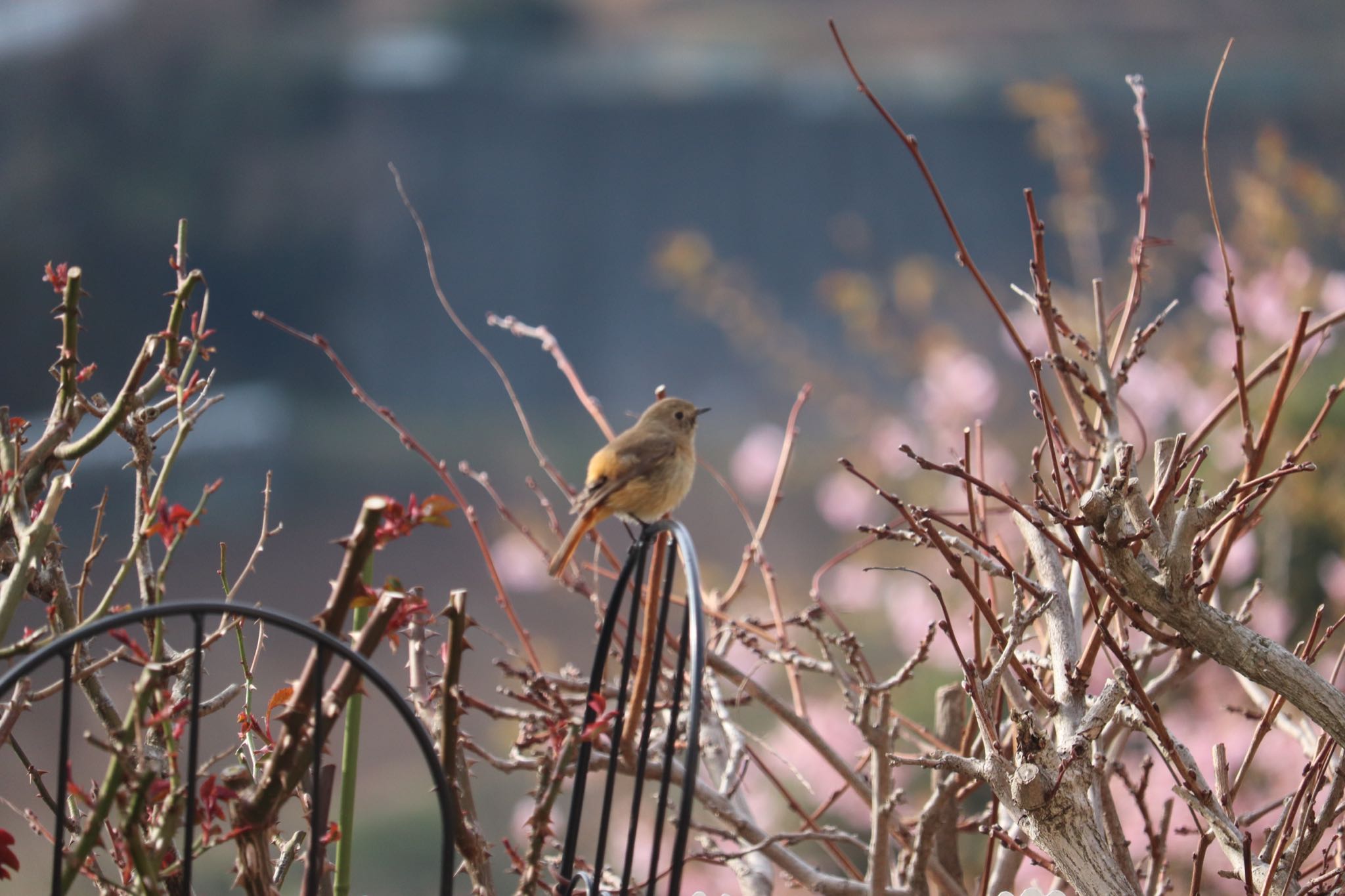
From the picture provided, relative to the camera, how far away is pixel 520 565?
204 centimetres

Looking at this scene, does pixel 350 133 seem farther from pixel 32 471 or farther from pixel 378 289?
pixel 32 471

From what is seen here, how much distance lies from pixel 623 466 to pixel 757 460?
1.47 m

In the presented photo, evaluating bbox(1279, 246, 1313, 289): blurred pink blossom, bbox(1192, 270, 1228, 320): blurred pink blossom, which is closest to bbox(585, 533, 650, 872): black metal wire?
bbox(1192, 270, 1228, 320): blurred pink blossom

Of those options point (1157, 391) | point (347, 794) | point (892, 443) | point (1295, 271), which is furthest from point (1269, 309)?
point (347, 794)

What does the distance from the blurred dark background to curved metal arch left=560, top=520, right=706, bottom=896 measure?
1.58 metres

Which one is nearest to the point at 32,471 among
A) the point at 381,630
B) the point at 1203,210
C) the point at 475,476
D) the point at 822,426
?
the point at 381,630

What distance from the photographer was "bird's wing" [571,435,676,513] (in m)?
1.00

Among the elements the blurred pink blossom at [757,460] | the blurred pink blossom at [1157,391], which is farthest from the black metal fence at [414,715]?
the blurred pink blossom at [757,460]

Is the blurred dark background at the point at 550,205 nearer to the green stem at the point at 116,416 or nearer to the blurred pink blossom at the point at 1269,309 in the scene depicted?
the blurred pink blossom at the point at 1269,309

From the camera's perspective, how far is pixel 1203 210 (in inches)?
106

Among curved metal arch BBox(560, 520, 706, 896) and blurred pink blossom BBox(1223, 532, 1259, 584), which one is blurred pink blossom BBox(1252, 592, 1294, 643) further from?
curved metal arch BBox(560, 520, 706, 896)

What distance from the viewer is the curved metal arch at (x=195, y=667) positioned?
0.40m

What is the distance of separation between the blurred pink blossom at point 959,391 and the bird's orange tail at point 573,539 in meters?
1.30

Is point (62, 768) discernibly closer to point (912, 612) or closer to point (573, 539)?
point (573, 539)
